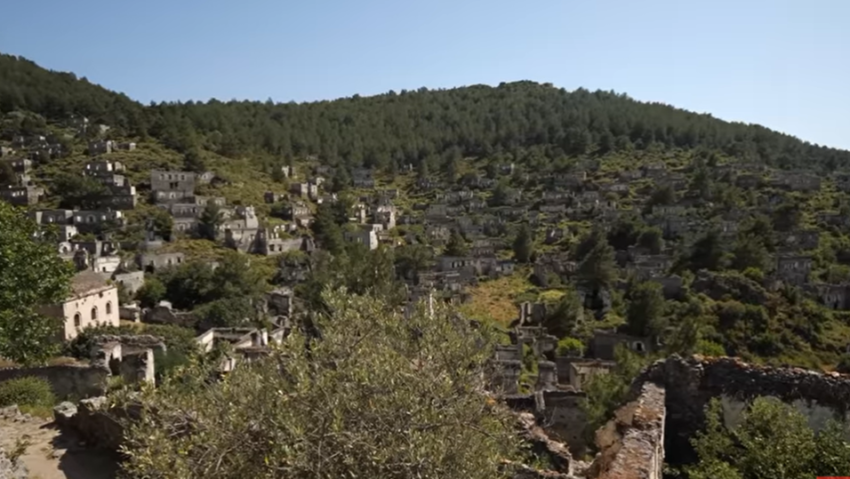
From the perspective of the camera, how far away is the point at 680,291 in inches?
1922

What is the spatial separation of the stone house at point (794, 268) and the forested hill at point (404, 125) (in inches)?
2262

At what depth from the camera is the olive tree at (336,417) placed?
5.09 meters

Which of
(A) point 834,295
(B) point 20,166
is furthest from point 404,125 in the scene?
(A) point 834,295

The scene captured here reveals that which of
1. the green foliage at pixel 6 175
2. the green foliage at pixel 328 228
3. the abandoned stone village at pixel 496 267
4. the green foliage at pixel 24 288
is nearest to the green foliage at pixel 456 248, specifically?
the abandoned stone village at pixel 496 267

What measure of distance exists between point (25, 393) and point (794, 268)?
2364 inches

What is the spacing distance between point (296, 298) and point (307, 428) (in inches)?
1557

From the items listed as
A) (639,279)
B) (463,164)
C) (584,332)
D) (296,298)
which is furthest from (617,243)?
(463,164)

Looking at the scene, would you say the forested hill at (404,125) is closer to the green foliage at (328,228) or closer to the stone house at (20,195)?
the stone house at (20,195)

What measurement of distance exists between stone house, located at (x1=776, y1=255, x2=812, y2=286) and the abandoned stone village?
176 mm

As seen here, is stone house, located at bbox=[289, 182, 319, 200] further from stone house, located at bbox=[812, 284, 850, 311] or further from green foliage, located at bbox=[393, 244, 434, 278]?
stone house, located at bbox=[812, 284, 850, 311]

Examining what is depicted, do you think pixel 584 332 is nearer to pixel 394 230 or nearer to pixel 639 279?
pixel 639 279

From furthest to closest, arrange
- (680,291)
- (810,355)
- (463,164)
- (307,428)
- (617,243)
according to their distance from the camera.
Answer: (463,164)
(617,243)
(680,291)
(810,355)
(307,428)

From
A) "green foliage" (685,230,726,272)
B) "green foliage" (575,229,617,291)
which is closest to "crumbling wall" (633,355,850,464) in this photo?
"green foliage" (575,229,617,291)

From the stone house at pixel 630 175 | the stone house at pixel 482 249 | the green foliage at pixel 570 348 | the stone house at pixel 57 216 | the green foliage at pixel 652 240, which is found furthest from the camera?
the stone house at pixel 630 175
